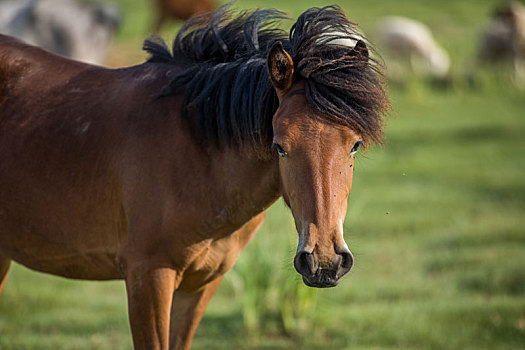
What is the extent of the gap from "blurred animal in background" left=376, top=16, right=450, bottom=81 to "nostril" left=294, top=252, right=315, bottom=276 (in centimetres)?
1338

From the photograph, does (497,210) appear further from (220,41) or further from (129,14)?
(129,14)

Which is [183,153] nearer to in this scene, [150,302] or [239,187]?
[239,187]

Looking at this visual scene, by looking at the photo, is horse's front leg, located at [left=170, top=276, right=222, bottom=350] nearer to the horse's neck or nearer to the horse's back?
the horse's back

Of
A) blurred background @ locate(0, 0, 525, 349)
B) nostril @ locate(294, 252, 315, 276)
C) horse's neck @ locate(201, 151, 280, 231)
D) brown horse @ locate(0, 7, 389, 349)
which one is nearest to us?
nostril @ locate(294, 252, 315, 276)

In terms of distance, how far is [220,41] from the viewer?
9.40 ft

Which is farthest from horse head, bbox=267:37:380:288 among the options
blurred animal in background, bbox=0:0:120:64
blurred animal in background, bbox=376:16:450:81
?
blurred animal in background, bbox=376:16:450:81

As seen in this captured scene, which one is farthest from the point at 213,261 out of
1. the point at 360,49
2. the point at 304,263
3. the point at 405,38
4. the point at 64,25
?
the point at 405,38

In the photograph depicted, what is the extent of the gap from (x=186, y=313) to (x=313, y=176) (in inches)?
48.5

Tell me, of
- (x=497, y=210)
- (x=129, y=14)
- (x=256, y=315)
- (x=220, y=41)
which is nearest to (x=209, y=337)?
(x=256, y=315)

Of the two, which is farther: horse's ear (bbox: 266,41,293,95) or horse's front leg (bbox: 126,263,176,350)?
horse's front leg (bbox: 126,263,176,350)

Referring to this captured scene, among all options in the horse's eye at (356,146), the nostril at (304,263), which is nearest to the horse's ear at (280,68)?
the horse's eye at (356,146)

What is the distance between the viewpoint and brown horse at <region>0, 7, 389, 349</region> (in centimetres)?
232

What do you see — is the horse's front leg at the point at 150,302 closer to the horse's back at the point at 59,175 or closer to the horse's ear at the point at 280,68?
the horse's back at the point at 59,175

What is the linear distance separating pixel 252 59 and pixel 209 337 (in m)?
2.84
